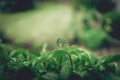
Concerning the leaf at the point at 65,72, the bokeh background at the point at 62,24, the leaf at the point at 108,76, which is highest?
the bokeh background at the point at 62,24

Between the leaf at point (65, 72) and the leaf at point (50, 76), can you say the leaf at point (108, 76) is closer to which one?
the leaf at point (65, 72)

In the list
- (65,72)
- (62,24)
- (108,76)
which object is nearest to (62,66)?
(65,72)

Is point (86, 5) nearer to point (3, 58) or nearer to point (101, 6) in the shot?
point (101, 6)

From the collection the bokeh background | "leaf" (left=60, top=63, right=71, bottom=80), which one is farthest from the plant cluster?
the bokeh background

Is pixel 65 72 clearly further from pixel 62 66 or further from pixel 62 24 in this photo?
pixel 62 24

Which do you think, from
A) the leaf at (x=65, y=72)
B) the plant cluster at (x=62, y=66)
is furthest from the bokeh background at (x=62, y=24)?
the leaf at (x=65, y=72)

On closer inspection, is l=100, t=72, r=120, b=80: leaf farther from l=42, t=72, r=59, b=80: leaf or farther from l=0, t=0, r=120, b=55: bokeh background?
l=0, t=0, r=120, b=55: bokeh background
